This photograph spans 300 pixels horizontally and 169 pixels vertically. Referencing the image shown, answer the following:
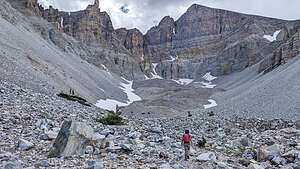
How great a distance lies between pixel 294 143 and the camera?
32.5ft

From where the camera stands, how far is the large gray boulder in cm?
659

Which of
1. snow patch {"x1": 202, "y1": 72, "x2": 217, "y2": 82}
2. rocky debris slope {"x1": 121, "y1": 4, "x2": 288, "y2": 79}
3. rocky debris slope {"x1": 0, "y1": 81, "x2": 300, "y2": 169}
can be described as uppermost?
rocky debris slope {"x1": 121, "y1": 4, "x2": 288, "y2": 79}

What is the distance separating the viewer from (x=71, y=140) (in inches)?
266

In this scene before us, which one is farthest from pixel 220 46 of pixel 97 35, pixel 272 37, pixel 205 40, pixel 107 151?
pixel 107 151

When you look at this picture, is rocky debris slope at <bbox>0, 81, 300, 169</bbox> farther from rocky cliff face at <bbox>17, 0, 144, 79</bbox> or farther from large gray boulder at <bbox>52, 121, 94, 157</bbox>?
rocky cliff face at <bbox>17, 0, 144, 79</bbox>

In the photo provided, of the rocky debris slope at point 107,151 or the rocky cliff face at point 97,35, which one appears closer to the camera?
the rocky debris slope at point 107,151

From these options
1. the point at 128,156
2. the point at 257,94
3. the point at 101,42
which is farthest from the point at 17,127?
the point at 101,42

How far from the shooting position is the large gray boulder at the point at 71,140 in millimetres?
6594

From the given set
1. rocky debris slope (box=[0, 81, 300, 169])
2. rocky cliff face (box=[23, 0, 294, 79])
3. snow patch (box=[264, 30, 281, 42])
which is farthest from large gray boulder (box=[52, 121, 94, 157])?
snow patch (box=[264, 30, 281, 42])

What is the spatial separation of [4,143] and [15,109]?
178 inches

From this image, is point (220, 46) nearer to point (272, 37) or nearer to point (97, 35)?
Result: point (272, 37)

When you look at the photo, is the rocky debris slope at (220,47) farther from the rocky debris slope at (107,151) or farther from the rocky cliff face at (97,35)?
the rocky debris slope at (107,151)

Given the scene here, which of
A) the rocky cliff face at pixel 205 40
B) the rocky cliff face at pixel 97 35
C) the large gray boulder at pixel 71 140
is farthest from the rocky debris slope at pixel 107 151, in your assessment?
the rocky cliff face at pixel 97 35

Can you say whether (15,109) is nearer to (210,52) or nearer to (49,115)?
(49,115)
